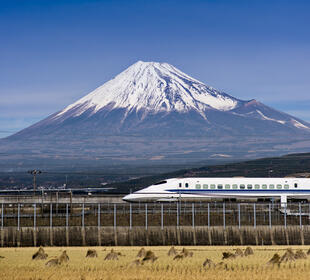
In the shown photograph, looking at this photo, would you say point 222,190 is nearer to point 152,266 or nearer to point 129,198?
point 129,198

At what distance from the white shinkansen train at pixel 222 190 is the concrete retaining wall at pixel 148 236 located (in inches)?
1357

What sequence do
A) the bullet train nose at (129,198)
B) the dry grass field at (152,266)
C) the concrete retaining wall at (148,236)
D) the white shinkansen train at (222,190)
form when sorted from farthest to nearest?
the white shinkansen train at (222,190)
the bullet train nose at (129,198)
the concrete retaining wall at (148,236)
the dry grass field at (152,266)

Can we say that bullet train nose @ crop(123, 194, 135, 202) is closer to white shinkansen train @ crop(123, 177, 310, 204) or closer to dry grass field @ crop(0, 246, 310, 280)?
white shinkansen train @ crop(123, 177, 310, 204)

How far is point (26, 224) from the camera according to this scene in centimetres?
7069

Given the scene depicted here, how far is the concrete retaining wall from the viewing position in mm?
62500

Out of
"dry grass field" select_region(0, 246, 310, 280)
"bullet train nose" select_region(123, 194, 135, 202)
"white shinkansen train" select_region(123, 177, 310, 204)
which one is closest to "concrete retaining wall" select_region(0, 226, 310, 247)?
"dry grass field" select_region(0, 246, 310, 280)

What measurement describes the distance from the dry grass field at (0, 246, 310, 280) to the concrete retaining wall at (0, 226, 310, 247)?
554cm

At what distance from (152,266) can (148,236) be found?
16445 mm

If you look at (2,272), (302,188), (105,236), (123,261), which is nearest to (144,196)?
(302,188)

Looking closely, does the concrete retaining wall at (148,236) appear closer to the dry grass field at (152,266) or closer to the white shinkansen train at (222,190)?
the dry grass field at (152,266)

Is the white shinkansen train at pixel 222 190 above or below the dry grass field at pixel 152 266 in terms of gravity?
above

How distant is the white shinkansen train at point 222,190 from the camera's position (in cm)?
9881

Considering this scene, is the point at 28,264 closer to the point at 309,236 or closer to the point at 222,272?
the point at 222,272

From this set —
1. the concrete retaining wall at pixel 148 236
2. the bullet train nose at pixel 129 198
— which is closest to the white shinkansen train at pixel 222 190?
the bullet train nose at pixel 129 198
